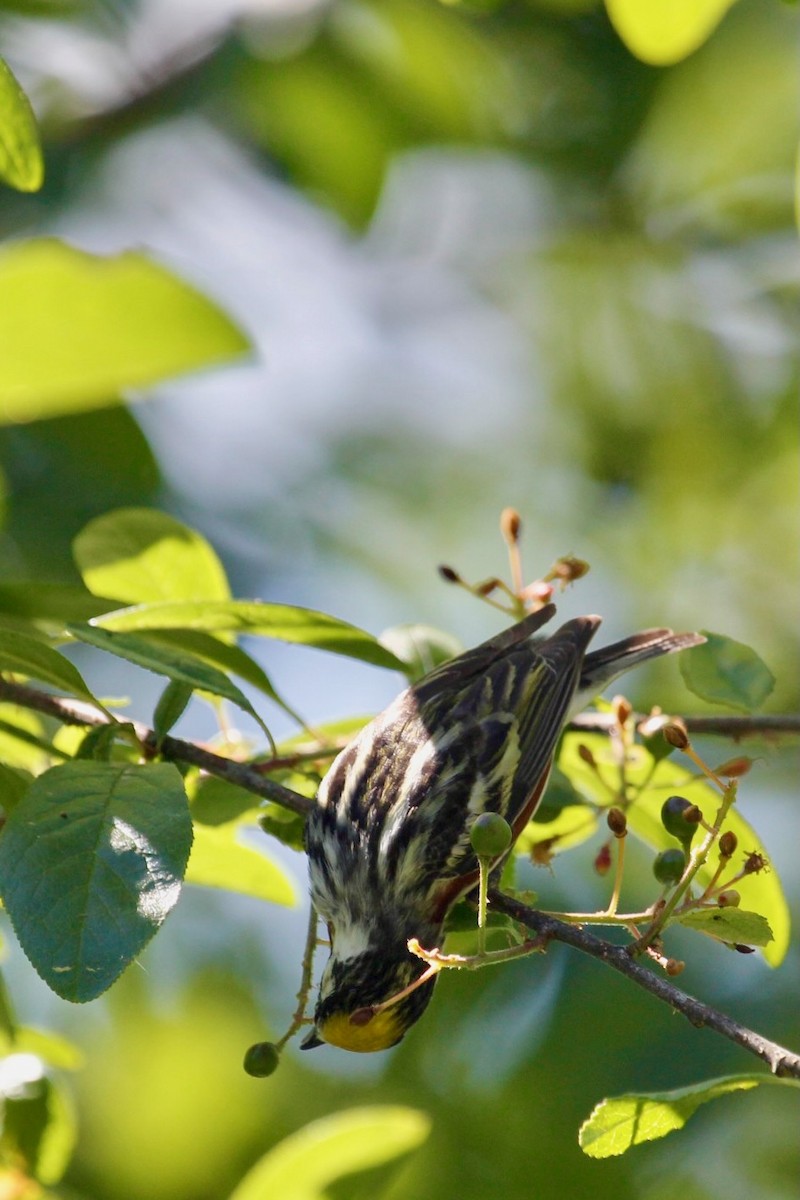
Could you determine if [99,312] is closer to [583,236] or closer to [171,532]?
[171,532]

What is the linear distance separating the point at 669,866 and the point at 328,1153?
106cm

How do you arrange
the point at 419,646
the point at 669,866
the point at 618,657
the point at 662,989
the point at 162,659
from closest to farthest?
the point at 662,989 < the point at 669,866 < the point at 162,659 < the point at 419,646 < the point at 618,657

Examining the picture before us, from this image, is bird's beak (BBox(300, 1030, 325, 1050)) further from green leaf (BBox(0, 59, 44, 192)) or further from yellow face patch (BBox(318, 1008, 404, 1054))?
green leaf (BBox(0, 59, 44, 192))

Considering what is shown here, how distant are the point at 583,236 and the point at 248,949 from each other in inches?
123

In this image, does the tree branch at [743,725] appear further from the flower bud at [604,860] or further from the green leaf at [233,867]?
the green leaf at [233,867]

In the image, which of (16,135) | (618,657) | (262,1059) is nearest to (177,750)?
(262,1059)

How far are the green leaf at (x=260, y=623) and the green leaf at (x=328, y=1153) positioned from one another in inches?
32.6

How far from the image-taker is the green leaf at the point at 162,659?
6.59 ft

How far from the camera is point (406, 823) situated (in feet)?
8.88

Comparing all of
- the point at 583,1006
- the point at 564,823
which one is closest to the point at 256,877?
the point at 564,823

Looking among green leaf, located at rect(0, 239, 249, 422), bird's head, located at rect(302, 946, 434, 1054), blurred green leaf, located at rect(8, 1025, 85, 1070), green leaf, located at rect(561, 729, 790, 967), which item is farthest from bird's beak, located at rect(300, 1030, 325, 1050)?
green leaf, located at rect(0, 239, 249, 422)

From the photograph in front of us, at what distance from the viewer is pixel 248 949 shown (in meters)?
4.62

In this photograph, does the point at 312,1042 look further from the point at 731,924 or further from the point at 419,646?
the point at 731,924

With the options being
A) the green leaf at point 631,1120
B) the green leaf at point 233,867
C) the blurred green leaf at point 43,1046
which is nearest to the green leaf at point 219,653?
the green leaf at point 233,867
